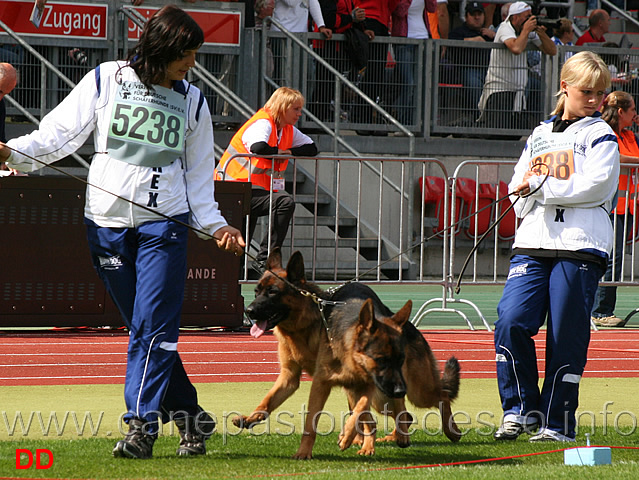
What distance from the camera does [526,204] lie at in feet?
19.2

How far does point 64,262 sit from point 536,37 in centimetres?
996

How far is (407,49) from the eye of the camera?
16531 millimetres

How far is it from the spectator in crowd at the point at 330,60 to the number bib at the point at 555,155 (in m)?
10.4

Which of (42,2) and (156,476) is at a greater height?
(42,2)

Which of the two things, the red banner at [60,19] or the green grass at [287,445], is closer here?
the green grass at [287,445]

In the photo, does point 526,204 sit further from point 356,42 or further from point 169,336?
point 356,42

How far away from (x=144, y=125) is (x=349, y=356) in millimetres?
1546

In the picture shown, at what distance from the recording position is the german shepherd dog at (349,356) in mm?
5188

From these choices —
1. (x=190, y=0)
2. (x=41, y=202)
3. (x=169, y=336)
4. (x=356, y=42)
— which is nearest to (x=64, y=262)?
(x=41, y=202)

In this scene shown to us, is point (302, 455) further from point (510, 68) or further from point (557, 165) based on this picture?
point (510, 68)

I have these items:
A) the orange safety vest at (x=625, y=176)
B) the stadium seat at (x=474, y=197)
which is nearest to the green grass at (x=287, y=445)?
the orange safety vest at (x=625, y=176)

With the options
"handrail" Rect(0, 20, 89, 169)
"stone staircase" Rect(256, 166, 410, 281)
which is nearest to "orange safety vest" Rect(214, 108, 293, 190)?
"stone staircase" Rect(256, 166, 410, 281)

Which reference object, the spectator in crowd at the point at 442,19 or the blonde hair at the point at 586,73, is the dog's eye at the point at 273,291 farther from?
the spectator in crowd at the point at 442,19

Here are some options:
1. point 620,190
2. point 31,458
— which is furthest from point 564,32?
point 31,458
